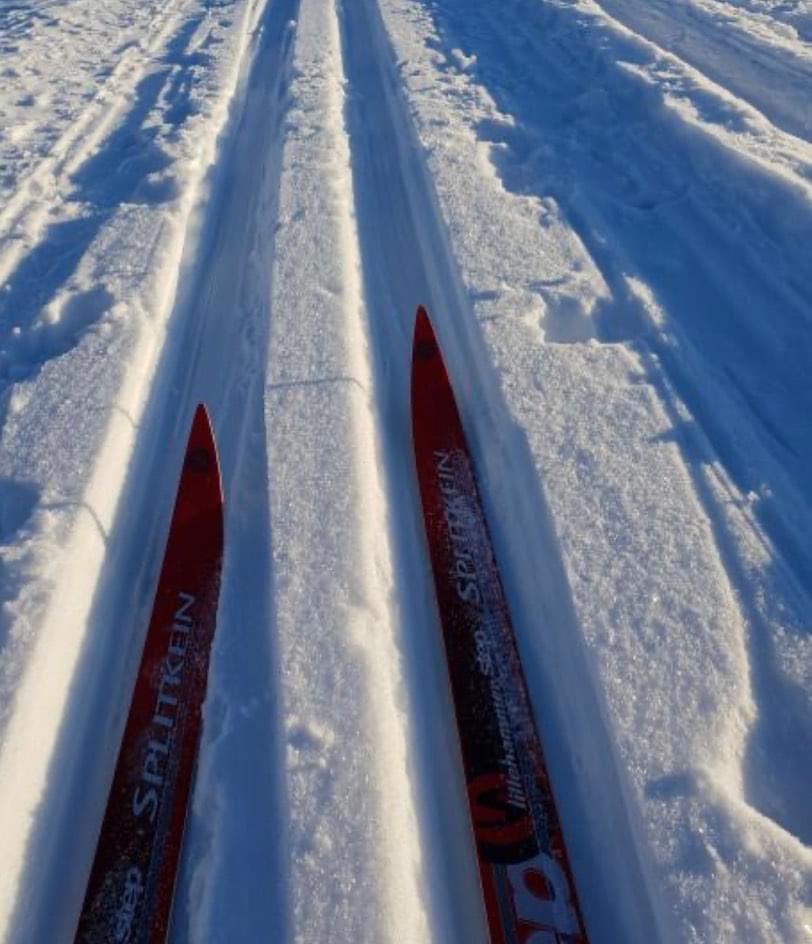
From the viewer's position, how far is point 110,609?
3.00m

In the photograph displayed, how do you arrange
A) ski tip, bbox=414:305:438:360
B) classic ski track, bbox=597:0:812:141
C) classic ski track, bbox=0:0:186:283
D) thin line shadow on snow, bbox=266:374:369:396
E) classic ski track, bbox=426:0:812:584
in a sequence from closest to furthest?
1. classic ski track, bbox=426:0:812:584
2. thin line shadow on snow, bbox=266:374:369:396
3. ski tip, bbox=414:305:438:360
4. classic ski track, bbox=0:0:186:283
5. classic ski track, bbox=597:0:812:141

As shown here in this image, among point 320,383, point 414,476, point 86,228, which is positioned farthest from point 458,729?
point 86,228

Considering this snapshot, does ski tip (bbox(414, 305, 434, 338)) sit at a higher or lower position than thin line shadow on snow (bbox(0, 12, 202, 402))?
higher

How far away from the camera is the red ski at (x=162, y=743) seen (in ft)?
7.31

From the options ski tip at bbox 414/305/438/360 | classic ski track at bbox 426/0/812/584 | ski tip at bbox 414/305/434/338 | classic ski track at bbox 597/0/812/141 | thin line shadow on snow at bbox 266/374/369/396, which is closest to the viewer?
classic ski track at bbox 426/0/812/584

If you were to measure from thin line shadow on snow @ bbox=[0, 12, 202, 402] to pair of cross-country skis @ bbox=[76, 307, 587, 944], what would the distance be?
58.7 inches

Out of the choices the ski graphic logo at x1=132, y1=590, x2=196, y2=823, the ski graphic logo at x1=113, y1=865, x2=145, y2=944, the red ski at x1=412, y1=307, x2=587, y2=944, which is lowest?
the ski graphic logo at x1=113, y1=865, x2=145, y2=944

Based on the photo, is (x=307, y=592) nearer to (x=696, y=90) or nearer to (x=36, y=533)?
(x=36, y=533)

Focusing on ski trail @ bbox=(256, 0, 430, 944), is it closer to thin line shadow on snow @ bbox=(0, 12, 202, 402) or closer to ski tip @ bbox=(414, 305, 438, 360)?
ski tip @ bbox=(414, 305, 438, 360)

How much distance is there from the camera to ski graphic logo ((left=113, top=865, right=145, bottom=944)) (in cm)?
218

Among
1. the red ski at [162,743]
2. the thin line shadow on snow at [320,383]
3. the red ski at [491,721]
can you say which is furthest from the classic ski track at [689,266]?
the red ski at [162,743]

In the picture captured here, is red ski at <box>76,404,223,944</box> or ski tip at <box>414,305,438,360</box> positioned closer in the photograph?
red ski at <box>76,404,223,944</box>

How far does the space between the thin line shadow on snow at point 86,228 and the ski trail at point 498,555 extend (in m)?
1.67

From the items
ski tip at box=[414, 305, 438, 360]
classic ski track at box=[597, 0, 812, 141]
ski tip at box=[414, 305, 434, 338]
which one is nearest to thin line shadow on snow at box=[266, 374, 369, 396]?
ski tip at box=[414, 305, 438, 360]
